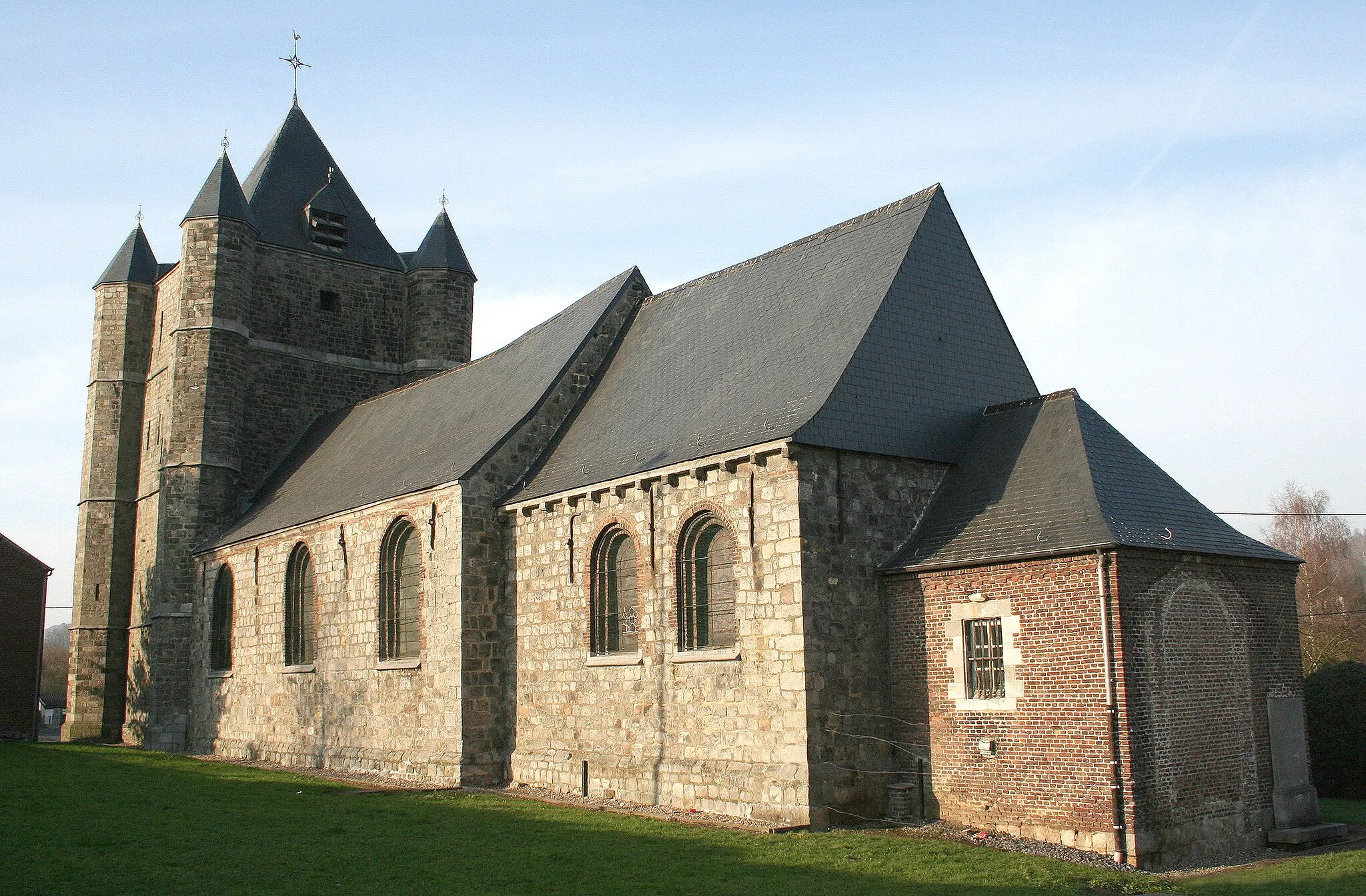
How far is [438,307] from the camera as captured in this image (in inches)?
1307

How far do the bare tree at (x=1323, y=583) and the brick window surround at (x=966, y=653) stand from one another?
17238 mm

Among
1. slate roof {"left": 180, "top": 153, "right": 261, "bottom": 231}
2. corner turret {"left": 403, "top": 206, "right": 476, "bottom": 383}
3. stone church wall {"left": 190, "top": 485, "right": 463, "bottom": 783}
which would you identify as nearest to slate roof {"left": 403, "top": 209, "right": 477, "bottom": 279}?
corner turret {"left": 403, "top": 206, "right": 476, "bottom": 383}

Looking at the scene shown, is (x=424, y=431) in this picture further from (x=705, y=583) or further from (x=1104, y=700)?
(x=1104, y=700)

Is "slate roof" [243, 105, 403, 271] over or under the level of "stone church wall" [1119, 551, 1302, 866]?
over

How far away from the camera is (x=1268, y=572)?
15.5m

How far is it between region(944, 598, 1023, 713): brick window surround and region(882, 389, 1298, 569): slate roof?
1.79ft

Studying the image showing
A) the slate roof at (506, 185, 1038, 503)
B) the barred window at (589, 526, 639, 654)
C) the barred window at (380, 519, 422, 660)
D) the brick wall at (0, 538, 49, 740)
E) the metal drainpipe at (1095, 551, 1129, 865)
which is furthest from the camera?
the brick wall at (0, 538, 49, 740)

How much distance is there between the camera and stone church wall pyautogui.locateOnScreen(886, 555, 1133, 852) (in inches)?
528

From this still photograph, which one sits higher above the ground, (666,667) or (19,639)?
(19,639)

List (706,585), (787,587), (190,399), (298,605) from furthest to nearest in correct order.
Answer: (190,399) < (298,605) < (706,585) < (787,587)

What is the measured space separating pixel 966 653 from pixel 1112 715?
6.71 feet

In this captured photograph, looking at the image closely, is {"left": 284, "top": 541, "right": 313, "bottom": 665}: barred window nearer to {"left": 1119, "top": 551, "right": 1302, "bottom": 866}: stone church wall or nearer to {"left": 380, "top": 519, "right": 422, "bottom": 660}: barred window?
{"left": 380, "top": 519, "right": 422, "bottom": 660}: barred window

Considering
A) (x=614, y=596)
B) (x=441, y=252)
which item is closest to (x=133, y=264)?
(x=441, y=252)

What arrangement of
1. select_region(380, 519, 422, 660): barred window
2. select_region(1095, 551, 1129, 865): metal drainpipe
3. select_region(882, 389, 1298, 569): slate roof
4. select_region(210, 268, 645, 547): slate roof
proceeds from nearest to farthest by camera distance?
select_region(1095, 551, 1129, 865): metal drainpipe → select_region(882, 389, 1298, 569): slate roof → select_region(380, 519, 422, 660): barred window → select_region(210, 268, 645, 547): slate roof
